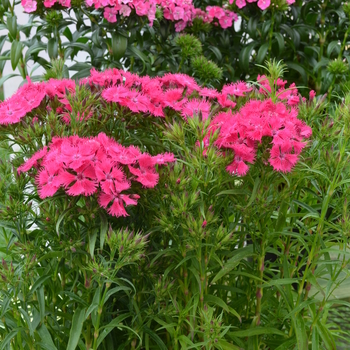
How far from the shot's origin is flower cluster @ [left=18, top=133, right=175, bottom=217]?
0.92 meters

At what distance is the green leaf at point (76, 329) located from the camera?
1.01 metres

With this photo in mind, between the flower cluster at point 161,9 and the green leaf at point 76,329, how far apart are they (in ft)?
4.20

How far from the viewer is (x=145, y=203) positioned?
1.10 metres

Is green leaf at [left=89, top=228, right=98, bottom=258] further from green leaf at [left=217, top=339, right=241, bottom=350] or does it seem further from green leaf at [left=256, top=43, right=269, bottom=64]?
green leaf at [left=256, top=43, right=269, bottom=64]

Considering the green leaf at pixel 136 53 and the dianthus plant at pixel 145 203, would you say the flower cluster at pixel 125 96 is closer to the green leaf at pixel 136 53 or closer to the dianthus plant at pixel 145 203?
the dianthus plant at pixel 145 203

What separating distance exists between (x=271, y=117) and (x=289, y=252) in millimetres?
455

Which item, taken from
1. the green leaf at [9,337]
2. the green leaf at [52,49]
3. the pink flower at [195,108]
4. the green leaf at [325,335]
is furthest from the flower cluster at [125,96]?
the green leaf at [52,49]

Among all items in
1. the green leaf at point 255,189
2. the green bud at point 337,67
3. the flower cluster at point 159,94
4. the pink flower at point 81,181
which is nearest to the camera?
the pink flower at point 81,181

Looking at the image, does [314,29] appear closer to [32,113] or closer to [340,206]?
[340,206]

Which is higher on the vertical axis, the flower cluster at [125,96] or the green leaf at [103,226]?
the flower cluster at [125,96]

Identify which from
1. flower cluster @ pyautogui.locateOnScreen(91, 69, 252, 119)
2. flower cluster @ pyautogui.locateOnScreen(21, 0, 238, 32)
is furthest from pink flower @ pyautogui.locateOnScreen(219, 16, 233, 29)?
flower cluster @ pyautogui.locateOnScreen(91, 69, 252, 119)

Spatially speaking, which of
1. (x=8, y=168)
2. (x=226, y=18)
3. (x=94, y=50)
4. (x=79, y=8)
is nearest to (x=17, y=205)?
(x=8, y=168)

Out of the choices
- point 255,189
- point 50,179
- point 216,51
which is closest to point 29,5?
point 216,51

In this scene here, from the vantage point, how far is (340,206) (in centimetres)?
118
